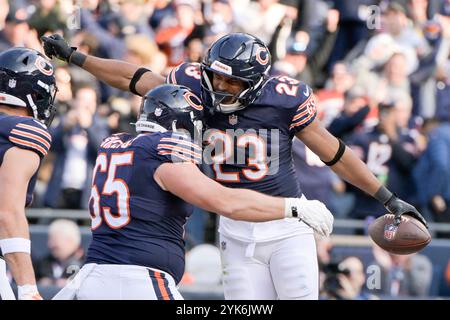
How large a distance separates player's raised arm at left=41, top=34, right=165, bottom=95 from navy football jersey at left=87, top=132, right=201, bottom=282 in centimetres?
138

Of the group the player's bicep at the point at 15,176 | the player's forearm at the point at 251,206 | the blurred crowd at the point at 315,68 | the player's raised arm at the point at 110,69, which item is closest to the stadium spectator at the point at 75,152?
the blurred crowd at the point at 315,68

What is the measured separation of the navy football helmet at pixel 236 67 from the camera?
626cm

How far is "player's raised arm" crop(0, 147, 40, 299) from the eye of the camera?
5.18 metres

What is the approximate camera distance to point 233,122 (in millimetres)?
6492

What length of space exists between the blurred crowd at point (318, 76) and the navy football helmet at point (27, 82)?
3.58 m

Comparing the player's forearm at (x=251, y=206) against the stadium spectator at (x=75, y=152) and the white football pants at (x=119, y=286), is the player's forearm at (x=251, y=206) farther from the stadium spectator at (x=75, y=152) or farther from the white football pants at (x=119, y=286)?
the stadium spectator at (x=75, y=152)

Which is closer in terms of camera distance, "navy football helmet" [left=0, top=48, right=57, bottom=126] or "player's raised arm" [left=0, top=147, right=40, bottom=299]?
"player's raised arm" [left=0, top=147, right=40, bottom=299]

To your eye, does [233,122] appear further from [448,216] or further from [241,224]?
[448,216]

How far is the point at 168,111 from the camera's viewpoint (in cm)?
557

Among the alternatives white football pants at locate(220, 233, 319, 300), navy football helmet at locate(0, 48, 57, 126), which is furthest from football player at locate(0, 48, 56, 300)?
white football pants at locate(220, 233, 319, 300)

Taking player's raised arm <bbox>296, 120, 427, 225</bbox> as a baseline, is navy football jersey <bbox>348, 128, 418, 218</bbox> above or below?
above

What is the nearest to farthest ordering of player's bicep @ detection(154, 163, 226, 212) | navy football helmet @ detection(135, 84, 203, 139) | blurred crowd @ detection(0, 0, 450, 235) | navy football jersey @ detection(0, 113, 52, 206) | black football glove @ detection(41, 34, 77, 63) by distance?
player's bicep @ detection(154, 163, 226, 212), navy football jersey @ detection(0, 113, 52, 206), navy football helmet @ detection(135, 84, 203, 139), black football glove @ detection(41, 34, 77, 63), blurred crowd @ detection(0, 0, 450, 235)

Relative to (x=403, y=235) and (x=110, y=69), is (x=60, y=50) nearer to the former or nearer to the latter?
(x=110, y=69)

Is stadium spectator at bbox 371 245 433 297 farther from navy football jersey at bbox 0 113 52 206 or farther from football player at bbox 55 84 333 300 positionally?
navy football jersey at bbox 0 113 52 206
